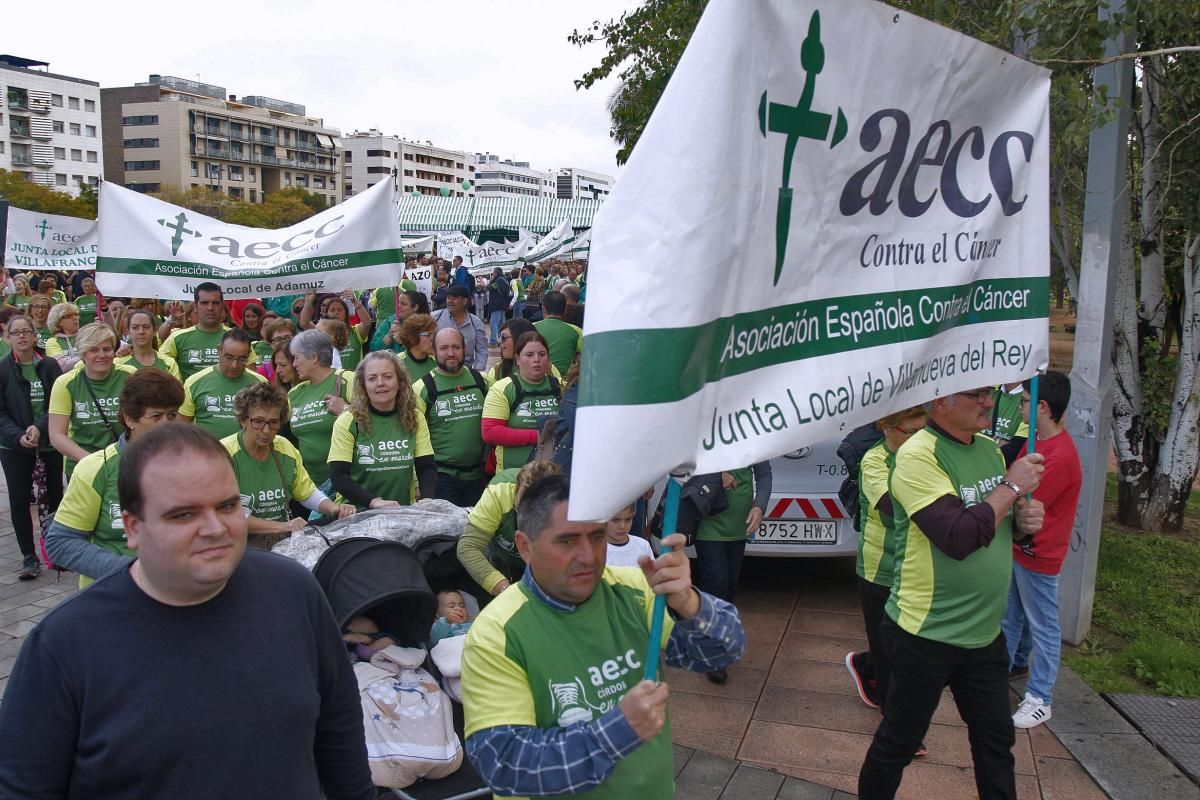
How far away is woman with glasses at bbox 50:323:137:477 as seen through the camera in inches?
247

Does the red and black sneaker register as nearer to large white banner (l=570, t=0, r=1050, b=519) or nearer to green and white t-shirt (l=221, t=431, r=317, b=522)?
large white banner (l=570, t=0, r=1050, b=519)

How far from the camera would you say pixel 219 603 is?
2.17 metres

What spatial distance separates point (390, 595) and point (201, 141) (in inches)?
5283

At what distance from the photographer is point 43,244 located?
15.0 meters

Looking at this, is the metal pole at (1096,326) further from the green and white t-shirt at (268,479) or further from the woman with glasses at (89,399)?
the woman with glasses at (89,399)

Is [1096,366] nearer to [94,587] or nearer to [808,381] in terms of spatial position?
[808,381]

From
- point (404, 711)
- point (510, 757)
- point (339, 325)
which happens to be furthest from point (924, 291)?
point (339, 325)

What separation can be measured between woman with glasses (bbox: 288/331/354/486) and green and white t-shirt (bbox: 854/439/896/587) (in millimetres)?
3214

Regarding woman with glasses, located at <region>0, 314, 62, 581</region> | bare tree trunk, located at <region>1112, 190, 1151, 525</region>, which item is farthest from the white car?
woman with glasses, located at <region>0, 314, 62, 581</region>

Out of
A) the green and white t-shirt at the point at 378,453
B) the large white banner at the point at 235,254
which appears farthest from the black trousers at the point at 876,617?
the large white banner at the point at 235,254

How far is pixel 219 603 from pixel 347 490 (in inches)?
133

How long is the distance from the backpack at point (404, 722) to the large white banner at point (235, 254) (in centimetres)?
411

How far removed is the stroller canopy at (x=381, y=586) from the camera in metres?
4.05

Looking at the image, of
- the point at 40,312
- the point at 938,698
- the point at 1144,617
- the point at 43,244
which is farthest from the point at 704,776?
the point at 43,244
